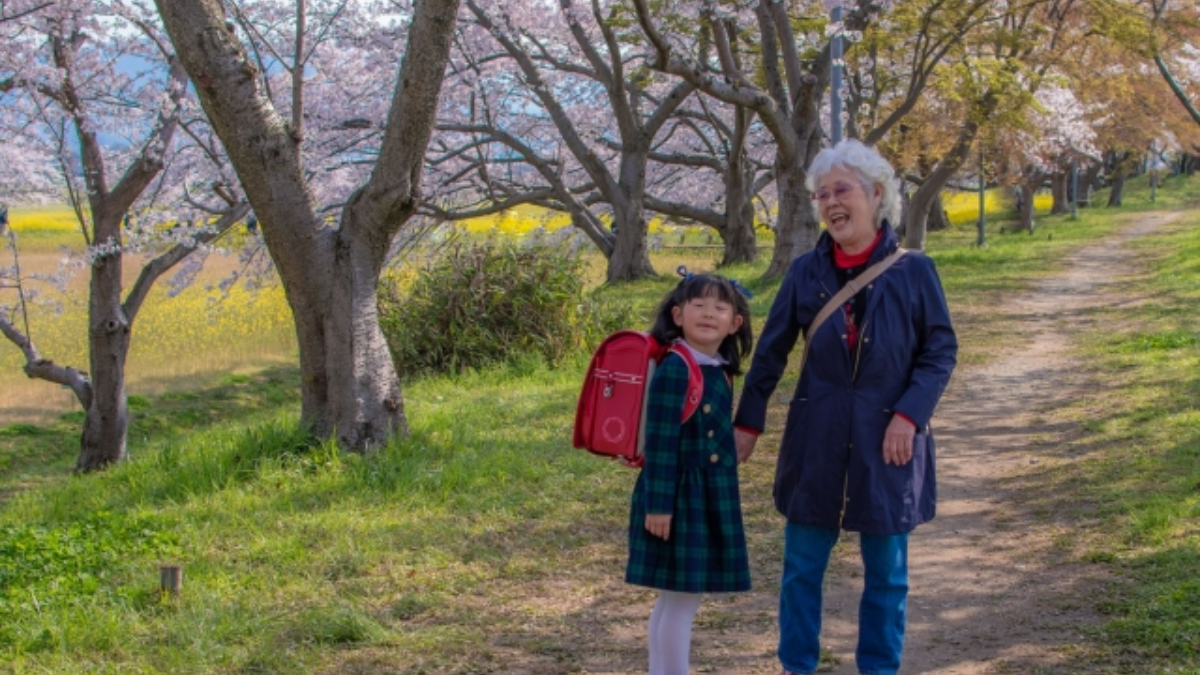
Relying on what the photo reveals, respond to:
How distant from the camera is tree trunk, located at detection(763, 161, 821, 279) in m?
15.3

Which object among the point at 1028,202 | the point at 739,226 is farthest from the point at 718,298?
the point at 1028,202

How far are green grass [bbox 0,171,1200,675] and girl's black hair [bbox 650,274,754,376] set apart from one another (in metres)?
1.14

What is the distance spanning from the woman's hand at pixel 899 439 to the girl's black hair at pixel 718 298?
495 millimetres

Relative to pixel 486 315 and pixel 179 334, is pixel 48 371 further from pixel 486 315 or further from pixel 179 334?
pixel 179 334

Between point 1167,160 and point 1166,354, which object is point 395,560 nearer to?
point 1166,354

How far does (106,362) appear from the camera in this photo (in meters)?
11.3

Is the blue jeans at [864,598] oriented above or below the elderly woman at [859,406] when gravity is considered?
below

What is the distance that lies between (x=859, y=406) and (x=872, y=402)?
38 millimetres

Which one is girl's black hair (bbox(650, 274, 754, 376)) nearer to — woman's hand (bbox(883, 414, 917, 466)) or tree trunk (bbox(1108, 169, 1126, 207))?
woman's hand (bbox(883, 414, 917, 466))

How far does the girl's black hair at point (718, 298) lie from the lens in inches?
145

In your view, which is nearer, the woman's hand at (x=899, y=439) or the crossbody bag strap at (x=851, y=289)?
the woman's hand at (x=899, y=439)

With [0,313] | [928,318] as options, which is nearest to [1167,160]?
[0,313]

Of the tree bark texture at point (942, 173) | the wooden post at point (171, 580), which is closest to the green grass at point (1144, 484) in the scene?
the wooden post at point (171, 580)

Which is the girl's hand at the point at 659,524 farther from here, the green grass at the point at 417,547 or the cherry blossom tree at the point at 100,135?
the cherry blossom tree at the point at 100,135
